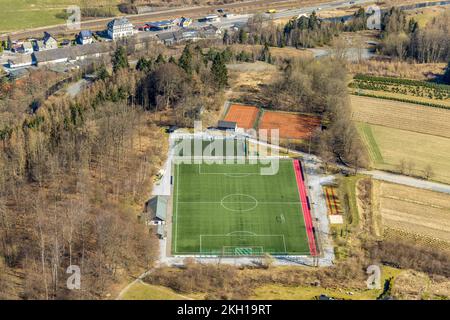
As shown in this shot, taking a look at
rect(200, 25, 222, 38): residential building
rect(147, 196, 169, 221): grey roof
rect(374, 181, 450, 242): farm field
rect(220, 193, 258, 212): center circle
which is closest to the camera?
rect(147, 196, 169, 221): grey roof

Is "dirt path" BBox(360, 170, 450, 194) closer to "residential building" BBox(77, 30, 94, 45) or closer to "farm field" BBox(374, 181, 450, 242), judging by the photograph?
"farm field" BBox(374, 181, 450, 242)

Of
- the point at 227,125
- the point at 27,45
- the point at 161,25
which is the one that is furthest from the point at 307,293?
the point at 161,25

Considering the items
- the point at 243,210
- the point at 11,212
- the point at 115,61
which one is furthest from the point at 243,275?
the point at 115,61

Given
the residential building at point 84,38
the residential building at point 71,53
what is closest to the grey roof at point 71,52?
the residential building at point 71,53

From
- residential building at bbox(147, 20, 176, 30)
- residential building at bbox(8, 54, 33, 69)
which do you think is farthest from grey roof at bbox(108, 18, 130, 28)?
residential building at bbox(8, 54, 33, 69)

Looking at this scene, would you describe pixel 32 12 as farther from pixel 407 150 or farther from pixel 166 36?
pixel 407 150

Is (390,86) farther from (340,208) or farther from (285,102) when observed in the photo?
(340,208)

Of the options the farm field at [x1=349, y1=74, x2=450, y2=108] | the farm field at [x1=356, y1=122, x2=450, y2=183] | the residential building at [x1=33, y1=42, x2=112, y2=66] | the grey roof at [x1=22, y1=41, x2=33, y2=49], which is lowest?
the farm field at [x1=356, y1=122, x2=450, y2=183]
